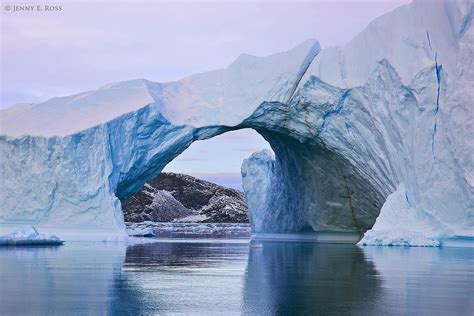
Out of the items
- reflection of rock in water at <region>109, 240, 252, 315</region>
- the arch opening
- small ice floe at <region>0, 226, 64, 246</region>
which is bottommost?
reflection of rock in water at <region>109, 240, 252, 315</region>

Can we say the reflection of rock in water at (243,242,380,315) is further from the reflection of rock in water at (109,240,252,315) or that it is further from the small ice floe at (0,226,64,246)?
the small ice floe at (0,226,64,246)

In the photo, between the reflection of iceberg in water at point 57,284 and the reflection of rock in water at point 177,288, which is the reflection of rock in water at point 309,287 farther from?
the reflection of iceberg in water at point 57,284

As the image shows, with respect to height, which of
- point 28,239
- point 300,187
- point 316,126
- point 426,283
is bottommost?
point 426,283

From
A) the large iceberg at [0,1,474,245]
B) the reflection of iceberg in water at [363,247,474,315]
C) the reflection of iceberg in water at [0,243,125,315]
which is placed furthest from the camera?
the large iceberg at [0,1,474,245]

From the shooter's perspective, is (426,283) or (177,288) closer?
(177,288)

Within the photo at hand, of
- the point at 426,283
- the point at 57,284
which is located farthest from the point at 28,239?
the point at 426,283

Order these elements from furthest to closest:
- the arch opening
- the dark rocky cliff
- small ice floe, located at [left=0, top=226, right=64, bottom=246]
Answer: the dark rocky cliff → the arch opening → small ice floe, located at [left=0, top=226, right=64, bottom=246]

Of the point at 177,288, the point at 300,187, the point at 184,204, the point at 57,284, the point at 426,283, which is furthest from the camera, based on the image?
the point at 184,204

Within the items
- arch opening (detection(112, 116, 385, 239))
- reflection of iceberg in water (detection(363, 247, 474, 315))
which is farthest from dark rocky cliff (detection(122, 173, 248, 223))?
reflection of iceberg in water (detection(363, 247, 474, 315))

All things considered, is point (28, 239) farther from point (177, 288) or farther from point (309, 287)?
point (309, 287)
